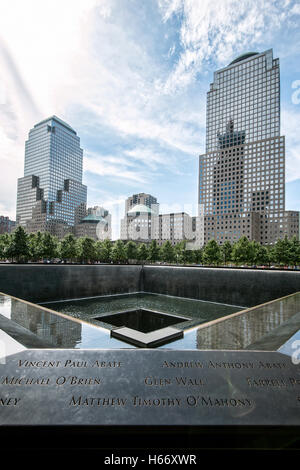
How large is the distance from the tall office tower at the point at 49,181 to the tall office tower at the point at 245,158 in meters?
65.3

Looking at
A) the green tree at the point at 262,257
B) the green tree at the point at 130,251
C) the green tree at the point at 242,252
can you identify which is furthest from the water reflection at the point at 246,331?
the green tree at the point at 130,251

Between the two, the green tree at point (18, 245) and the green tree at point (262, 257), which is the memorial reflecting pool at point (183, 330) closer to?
the green tree at point (18, 245)

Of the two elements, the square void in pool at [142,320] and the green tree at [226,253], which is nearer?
the square void in pool at [142,320]

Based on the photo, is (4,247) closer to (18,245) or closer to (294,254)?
(18,245)

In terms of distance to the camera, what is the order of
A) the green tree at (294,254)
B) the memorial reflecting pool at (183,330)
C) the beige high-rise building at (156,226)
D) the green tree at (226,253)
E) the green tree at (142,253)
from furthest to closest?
the beige high-rise building at (156,226), the green tree at (142,253), the green tree at (226,253), the green tree at (294,254), the memorial reflecting pool at (183,330)

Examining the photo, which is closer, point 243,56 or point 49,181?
point 243,56

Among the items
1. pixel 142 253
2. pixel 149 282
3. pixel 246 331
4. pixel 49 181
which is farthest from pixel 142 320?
pixel 49 181

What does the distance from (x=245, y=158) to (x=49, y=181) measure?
8528cm

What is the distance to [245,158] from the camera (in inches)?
4028

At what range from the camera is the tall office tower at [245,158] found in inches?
3752

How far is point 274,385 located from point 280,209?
102 m

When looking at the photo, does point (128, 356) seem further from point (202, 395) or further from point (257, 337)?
point (257, 337)
